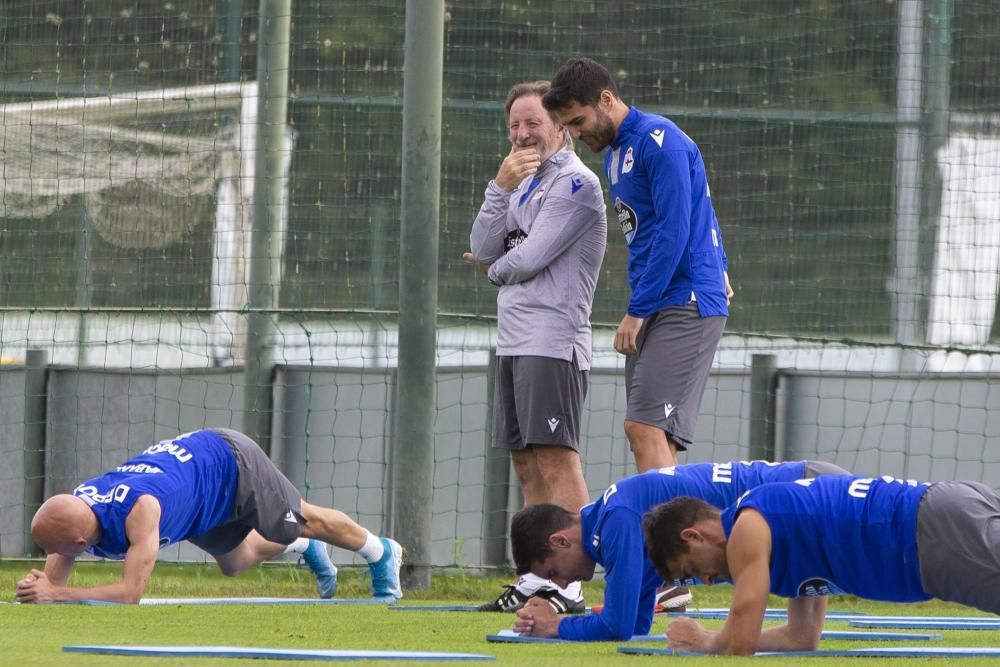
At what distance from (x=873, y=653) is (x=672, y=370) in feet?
4.86

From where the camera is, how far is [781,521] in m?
4.48

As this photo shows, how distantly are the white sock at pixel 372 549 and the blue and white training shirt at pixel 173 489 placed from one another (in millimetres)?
614

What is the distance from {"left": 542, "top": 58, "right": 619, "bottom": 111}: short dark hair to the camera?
605 cm

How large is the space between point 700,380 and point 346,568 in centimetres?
290

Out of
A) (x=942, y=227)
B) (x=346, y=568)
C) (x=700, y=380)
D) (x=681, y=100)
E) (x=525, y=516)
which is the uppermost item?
(x=681, y=100)

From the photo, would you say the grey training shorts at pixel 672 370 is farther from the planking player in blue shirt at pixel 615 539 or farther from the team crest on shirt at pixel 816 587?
the team crest on shirt at pixel 816 587

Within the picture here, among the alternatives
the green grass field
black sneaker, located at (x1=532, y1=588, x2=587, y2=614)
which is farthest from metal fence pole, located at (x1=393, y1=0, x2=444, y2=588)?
black sneaker, located at (x1=532, y1=588, x2=587, y2=614)

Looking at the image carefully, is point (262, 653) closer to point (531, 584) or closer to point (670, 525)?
point (670, 525)

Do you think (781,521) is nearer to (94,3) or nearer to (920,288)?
(920,288)

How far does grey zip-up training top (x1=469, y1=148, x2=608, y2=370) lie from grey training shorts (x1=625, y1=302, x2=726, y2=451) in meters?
0.44

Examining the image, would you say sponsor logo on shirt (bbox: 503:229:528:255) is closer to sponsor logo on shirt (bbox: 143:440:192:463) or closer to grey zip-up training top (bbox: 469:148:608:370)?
grey zip-up training top (bbox: 469:148:608:370)

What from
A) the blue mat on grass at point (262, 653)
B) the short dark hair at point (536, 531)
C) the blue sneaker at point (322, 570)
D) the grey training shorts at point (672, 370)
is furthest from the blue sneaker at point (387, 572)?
the blue mat on grass at point (262, 653)

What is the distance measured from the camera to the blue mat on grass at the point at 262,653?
4.36 metres

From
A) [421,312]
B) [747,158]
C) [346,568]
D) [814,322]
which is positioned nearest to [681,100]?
[747,158]
